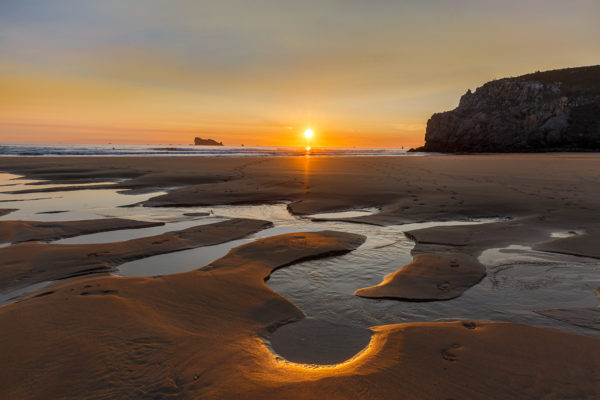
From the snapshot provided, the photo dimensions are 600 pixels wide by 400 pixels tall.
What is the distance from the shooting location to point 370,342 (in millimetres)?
2854

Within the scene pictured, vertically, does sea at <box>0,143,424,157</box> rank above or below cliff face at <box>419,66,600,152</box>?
below

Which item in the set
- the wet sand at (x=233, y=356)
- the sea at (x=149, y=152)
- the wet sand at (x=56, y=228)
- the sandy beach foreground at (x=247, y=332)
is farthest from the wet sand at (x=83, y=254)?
the sea at (x=149, y=152)

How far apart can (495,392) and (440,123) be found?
243 ft

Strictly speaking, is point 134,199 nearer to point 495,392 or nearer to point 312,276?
point 312,276

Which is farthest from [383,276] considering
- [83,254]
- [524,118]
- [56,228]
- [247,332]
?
[524,118]

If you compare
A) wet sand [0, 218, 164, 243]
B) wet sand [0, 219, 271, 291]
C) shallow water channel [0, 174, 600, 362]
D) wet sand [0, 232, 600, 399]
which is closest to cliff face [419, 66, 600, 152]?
shallow water channel [0, 174, 600, 362]

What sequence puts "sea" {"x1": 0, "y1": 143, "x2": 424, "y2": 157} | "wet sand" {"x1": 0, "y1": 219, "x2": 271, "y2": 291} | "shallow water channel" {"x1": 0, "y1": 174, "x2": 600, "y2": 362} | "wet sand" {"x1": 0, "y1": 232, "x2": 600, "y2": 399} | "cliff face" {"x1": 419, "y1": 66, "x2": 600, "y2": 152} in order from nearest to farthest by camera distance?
"wet sand" {"x1": 0, "y1": 232, "x2": 600, "y2": 399}
"shallow water channel" {"x1": 0, "y1": 174, "x2": 600, "y2": 362}
"wet sand" {"x1": 0, "y1": 219, "x2": 271, "y2": 291}
"sea" {"x1": 0, "y1": 143, "x2": 424, "y2": 157}
"cliff face" {"x1": 419, "y1": 66, "x2": 600, "y2": 152}

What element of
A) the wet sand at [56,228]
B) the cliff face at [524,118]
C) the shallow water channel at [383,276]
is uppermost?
the cliff face at [524,118]

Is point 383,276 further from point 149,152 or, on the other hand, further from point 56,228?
point 149,152

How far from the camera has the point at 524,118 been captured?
60031mm

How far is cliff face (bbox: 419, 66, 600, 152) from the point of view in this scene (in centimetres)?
5469

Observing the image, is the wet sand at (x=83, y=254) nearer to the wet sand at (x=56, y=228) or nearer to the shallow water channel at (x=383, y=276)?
the shallow water channel at (x=383, y=276)

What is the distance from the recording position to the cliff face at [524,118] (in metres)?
54.7

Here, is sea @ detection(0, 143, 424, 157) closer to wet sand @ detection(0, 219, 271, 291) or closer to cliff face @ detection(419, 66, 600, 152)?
cliff face @ detection(419, 66, 600, 152)
